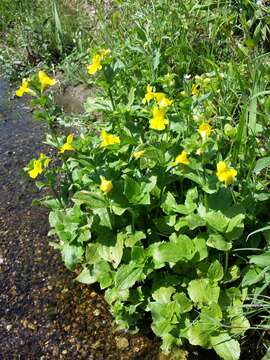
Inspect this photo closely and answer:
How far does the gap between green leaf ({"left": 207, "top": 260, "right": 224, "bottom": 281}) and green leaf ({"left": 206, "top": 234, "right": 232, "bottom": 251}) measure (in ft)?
0.25

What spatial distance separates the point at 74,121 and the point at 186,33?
37.4 inches

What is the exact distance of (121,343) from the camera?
178 centimetres

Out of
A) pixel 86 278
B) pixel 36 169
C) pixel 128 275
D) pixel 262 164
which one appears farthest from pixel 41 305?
pixel 262 164

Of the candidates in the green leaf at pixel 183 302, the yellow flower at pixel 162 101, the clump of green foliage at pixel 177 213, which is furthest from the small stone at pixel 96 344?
the yellow flower at pixel 162 101

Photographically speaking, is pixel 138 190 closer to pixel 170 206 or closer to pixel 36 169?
pixel 170 206

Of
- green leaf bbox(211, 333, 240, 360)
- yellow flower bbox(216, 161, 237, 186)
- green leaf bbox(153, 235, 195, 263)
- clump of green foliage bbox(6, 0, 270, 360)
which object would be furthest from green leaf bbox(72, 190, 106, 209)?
green leaf bbox(211, 333, 240, 360)

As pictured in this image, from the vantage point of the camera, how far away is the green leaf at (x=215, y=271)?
1613mm

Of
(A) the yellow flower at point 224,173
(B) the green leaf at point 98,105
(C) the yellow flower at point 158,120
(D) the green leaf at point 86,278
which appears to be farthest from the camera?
(B) the green leaf at point 98,105

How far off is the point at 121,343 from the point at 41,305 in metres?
0.40

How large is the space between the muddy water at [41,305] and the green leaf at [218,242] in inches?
19.5

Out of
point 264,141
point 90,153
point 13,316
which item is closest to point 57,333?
point 13,316

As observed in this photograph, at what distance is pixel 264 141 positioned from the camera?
1.93 m

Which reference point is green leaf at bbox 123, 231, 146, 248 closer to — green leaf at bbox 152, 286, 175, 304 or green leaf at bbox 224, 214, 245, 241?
green leaf at bbox 152, 286, 175, 304

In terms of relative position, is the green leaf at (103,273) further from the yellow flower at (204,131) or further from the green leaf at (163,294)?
the yellow flower at (204,131)
